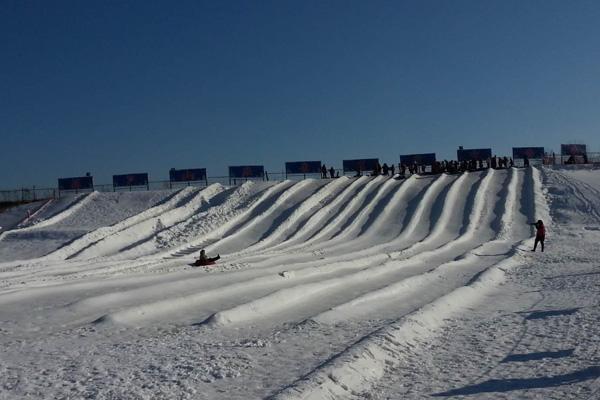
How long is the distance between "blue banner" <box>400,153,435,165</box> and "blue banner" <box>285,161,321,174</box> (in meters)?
6.15

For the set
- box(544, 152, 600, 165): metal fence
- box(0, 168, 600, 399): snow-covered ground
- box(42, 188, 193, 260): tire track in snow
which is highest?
box(544, 152, 600, 165): metal fence

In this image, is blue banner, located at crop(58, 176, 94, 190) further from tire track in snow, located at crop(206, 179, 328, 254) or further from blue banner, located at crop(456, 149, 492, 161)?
blue banner, located at crop(456, 149, 492, 161)

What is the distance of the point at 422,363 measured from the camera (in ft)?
25.2

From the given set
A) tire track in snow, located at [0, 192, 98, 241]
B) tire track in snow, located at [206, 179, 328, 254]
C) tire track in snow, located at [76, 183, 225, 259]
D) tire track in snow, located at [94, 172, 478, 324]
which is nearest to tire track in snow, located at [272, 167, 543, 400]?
tire track in snow, located at [94, 172, 478, 324]

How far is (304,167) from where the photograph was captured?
4903 cm

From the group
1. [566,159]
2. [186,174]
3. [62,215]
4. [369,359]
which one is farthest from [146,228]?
[566,159]

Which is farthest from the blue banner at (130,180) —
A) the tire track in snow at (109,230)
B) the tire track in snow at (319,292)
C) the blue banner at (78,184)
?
the tire track in snow at (319,292)

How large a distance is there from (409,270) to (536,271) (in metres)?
3.12

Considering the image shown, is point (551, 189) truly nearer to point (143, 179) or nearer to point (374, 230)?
point (374, 230)

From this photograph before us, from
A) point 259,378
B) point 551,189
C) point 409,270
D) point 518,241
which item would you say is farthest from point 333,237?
point 259,378

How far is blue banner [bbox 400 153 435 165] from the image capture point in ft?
159

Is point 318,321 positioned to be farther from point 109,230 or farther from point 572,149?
point 572,149

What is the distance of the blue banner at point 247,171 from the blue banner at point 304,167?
2.22 metres

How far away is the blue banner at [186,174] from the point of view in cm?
4744
